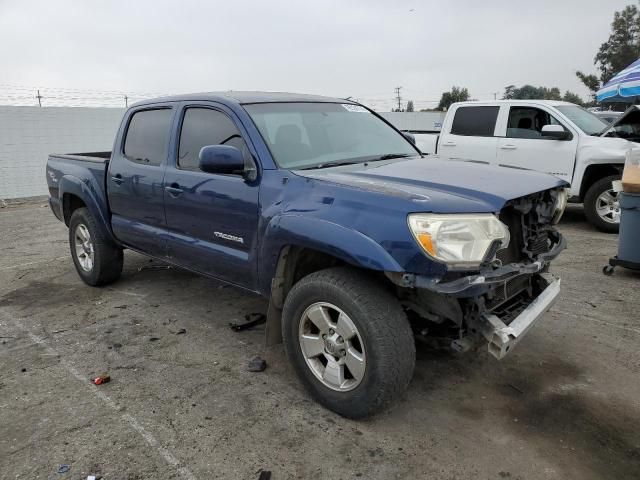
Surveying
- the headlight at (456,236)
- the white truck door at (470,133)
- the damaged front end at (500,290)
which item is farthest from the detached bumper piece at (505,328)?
the white truck door at (470,133)

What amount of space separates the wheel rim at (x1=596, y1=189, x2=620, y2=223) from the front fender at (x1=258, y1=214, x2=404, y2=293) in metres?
6.22

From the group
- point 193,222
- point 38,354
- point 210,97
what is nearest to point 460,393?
point 193,222

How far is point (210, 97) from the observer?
3.93 meters

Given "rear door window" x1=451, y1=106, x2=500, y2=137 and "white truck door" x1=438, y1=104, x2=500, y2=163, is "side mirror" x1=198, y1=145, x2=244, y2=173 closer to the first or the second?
"white truck door" x1=438, y1=104, x2=500, y2=163

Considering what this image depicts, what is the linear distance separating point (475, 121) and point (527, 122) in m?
0.86

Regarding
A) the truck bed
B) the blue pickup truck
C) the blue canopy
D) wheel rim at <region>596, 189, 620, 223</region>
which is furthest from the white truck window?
the truck bed

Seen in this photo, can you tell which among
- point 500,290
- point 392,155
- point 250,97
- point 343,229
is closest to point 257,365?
point 343,229

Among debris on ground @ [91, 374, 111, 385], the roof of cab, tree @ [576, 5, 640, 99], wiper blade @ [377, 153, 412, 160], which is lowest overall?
debris on ground @ [91, 374, 111, 385]

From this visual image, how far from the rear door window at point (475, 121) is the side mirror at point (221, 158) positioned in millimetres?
6385

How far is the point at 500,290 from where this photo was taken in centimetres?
A: 306

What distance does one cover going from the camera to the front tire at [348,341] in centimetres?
270

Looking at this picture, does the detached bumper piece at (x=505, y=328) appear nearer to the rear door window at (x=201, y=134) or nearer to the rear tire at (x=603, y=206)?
the rear door window at (x=201, y=134)

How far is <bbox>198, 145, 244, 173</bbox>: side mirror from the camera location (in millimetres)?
3223

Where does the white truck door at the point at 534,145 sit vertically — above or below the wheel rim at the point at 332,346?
above
